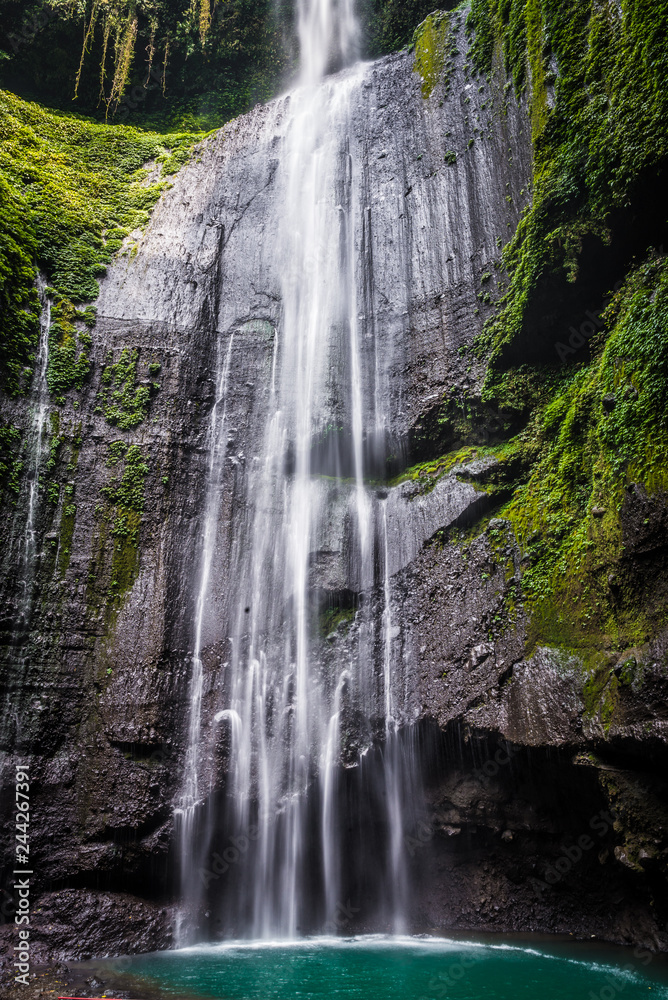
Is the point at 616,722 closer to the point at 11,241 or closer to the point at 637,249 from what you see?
the point at 637,249

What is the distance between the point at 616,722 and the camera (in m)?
6.54

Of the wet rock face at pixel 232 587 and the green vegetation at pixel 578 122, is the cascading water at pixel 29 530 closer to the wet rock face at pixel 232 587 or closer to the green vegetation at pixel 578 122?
the wet rock face at pixel 232 587

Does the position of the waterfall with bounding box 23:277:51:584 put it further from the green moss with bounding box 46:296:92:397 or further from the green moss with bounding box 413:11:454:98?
the green moss with bounding box 413:11:454:98

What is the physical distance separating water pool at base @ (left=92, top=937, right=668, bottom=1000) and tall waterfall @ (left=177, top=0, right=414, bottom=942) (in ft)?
2.84

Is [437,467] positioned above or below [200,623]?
above

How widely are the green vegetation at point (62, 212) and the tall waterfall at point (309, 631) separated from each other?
9.81 ft

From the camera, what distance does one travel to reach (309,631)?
9898 millimetres

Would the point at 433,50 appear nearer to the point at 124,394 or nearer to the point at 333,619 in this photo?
the point at 124,394

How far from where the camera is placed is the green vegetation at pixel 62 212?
425 inches

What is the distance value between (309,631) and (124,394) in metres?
5.43

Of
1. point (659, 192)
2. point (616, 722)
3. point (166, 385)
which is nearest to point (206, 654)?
point (166, 385)

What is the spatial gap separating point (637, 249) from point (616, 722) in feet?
20.8

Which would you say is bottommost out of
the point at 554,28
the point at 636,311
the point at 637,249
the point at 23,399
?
the point at 636,311

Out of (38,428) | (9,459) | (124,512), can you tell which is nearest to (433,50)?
(38,428)
